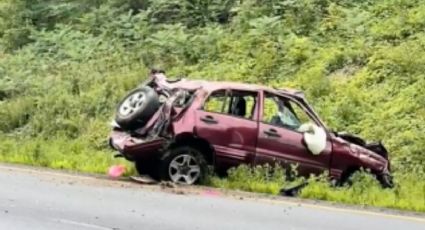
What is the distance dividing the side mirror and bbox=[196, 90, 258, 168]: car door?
2.65 ft

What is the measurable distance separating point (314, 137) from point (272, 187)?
46.6 inches

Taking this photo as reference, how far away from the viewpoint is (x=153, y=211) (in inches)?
396

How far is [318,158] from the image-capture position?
1305 centimetres

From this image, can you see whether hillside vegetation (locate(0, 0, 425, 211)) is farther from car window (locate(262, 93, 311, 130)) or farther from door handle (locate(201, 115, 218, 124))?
door handle (locate(201, 115, 218, 124))

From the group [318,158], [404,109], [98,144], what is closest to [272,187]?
[318,158]

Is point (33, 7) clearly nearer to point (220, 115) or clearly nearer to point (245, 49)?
point (245, 49)

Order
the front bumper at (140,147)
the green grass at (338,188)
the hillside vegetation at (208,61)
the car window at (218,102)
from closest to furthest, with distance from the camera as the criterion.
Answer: the green grass at (338,188)
the front bumper at (140,147)
the car window at (218,102)
the hillside vegetation at (208,61)

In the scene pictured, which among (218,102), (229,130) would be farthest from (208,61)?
(229,130)

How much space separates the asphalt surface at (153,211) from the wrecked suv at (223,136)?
0.55m

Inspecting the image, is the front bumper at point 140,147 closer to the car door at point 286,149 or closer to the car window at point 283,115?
the car door at point 286,149

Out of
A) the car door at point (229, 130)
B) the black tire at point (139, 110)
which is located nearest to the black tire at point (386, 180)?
the car door at point (229, 130)

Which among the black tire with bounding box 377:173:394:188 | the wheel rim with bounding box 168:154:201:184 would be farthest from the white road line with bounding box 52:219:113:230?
the black tire with bounding box 377:173:394:188

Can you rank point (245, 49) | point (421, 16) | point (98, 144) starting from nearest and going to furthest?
point (98, 144) < point (421, 16) < point (245, 49)

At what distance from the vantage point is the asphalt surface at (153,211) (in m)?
9.28
